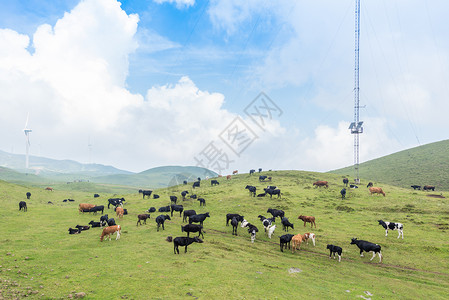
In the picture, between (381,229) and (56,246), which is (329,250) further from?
(56,246)

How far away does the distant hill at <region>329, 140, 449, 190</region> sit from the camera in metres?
79.0

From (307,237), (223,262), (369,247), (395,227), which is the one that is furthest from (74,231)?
(395,227)

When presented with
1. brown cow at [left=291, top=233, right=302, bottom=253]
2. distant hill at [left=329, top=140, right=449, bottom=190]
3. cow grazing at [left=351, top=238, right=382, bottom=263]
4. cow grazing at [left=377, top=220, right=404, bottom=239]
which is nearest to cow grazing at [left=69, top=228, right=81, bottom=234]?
brown cow at [left=291, top=233, right=302, bottom=253]

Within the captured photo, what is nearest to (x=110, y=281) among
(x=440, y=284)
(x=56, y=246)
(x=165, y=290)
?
(x=165, y=290)

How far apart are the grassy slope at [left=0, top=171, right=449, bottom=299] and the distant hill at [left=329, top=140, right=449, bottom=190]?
58.1 metres

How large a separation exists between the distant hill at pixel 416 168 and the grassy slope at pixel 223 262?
2288 inches

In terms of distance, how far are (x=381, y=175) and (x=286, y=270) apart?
314 feet

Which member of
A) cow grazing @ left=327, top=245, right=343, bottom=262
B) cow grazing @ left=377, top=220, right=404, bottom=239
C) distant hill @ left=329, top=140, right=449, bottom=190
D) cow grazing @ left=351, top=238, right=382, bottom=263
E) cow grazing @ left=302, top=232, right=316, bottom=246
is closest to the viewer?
cow grazing @ left=327, top=245, right=343, bottom=262

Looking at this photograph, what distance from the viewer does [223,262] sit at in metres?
16.2

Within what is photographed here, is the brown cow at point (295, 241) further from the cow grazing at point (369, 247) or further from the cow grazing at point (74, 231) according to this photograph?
the cow grazing at point (74, 231)

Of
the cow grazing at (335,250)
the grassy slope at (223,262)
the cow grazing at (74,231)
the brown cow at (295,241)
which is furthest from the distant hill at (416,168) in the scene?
the cow grazing at (74,231)

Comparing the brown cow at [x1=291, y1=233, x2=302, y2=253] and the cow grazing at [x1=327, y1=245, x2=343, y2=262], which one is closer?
the cow grazing at [x1=327, y1=245, x2=343, y2=262]

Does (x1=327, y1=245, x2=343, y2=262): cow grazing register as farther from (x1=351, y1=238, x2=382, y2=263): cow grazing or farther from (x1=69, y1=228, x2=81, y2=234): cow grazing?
(x1=69, y1=228, x2=81, y2=234): cow grazing

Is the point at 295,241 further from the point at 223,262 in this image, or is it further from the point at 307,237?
the point at 223,262
